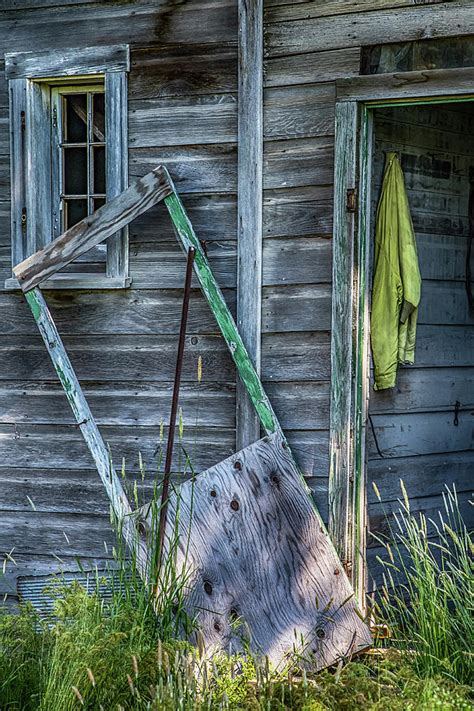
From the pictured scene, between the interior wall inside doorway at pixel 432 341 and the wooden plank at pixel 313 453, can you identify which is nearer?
the wooden plank at pixel 313 453

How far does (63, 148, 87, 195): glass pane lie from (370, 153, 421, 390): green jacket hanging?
1726 millimetres

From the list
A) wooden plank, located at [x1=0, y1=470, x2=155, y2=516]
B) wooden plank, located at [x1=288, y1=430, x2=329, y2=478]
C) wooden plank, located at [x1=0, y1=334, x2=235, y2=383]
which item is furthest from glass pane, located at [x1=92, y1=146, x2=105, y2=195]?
wooden plank, located at [x1=288, y1=430, x2=329, y2=478]

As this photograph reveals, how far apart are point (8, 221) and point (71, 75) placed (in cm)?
89

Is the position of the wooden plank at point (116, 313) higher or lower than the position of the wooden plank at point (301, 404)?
higher

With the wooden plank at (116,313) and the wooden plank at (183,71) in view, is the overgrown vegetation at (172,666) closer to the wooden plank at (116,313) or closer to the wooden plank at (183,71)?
the wooden plank at (116,313)

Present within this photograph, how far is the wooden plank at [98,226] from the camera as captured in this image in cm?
566

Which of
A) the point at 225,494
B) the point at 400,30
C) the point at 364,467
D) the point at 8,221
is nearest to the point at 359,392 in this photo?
the point at 364,467

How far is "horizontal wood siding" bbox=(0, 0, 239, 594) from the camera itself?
5816mm

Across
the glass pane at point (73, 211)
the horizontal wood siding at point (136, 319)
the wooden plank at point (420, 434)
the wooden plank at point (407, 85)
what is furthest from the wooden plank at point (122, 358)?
the wooden plank at point (407, 85)

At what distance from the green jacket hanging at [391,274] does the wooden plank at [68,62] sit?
5.56 ft

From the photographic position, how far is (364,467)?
5785mm

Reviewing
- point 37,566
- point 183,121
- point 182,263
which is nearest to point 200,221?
point 182,263

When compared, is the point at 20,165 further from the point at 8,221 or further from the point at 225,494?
the point at 225,494

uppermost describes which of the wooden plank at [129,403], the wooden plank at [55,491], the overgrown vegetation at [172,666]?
the wooden plank at [129,403]
